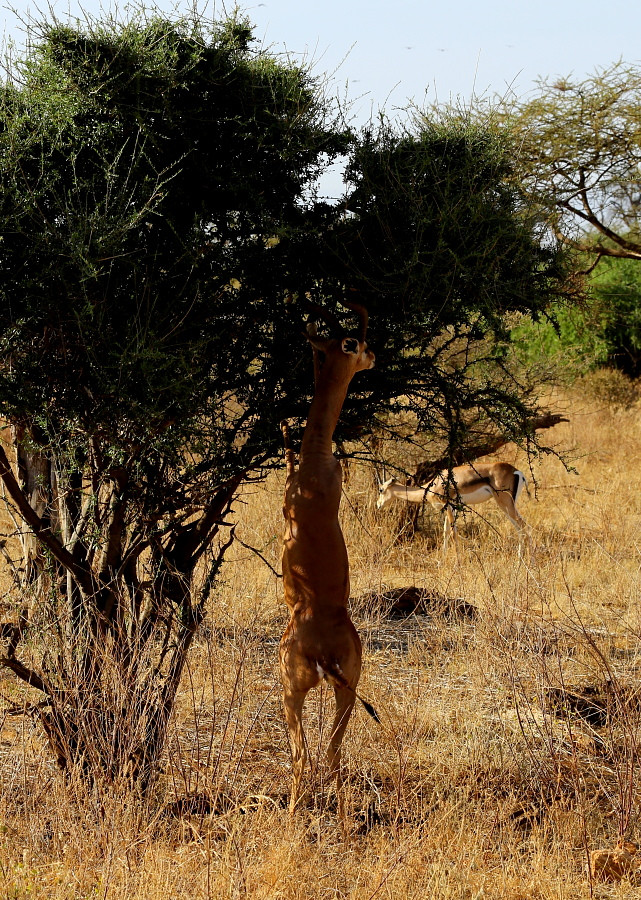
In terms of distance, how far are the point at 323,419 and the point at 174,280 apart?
92 centimetres

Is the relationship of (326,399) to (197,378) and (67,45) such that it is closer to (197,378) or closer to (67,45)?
(197,378)

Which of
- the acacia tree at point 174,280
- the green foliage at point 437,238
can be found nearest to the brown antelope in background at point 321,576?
the acacia tree at point 174,280

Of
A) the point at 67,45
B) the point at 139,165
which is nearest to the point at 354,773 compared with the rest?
the point at 139,165

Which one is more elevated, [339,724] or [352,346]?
[352,346]

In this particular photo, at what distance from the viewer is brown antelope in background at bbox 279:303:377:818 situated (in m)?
3.61

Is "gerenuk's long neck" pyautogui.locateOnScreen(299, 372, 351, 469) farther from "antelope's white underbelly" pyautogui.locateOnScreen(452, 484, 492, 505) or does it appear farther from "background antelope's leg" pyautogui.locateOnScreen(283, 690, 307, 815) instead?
"antelope's white underbelly" pyautogui.locateOnScreen(452, 484, 492, 505)

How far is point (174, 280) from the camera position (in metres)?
3.96

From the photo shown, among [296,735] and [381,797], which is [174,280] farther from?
[381,797]

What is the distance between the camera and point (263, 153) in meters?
4.09

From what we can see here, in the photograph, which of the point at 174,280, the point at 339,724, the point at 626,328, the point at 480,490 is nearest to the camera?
the point at 339,724

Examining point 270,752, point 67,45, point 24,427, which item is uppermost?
point 67,45

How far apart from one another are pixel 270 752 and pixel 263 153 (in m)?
2.98

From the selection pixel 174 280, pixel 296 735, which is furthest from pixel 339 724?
pixel 174 280

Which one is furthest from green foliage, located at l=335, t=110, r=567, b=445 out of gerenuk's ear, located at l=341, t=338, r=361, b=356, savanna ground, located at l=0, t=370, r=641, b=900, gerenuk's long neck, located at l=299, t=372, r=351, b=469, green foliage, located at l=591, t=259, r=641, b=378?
green foliage, located at l=591, t=259, r=641, b=378
